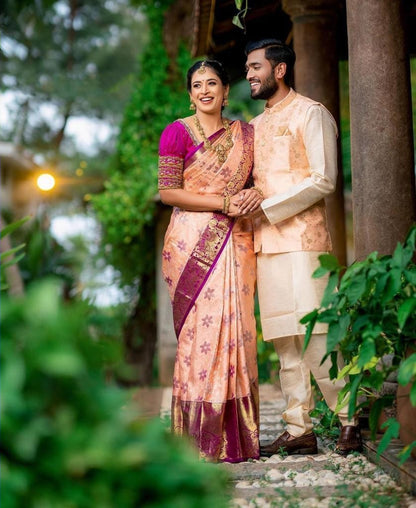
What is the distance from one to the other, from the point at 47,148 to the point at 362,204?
20154mm

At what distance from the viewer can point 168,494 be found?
177 centimetres

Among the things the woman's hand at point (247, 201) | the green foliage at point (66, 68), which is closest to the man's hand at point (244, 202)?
the woman's hand at point (247, 201)

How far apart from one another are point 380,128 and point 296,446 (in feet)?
5.50

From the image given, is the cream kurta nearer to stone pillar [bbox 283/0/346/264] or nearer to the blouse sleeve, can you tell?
the blouse sleeve

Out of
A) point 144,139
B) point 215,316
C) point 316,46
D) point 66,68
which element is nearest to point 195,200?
point 215,316

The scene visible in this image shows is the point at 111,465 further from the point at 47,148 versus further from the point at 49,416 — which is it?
the point at 47,148

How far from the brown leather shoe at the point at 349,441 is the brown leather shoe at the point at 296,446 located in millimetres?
129

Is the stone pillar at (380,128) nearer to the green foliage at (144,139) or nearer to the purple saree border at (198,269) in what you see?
the purple saree border at (198,269)

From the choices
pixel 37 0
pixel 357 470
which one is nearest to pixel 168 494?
pixel 357 470

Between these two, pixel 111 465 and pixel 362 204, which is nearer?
pixel 111 465

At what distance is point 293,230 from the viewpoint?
4.26m

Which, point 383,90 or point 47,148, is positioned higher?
point 47,148

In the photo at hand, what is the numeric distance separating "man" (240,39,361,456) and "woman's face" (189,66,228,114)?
0.20 metres

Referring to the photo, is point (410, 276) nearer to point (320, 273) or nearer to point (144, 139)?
point (320, 273)
